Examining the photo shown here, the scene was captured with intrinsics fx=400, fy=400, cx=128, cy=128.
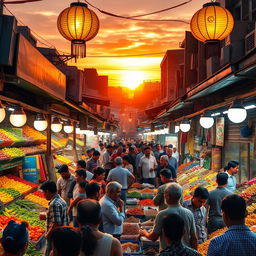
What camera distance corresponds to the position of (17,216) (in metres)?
8.71

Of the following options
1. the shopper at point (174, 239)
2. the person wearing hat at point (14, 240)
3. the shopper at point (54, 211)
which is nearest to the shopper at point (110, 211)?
the shopper at point (54, 211)

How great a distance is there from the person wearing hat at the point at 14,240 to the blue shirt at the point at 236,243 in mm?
1763

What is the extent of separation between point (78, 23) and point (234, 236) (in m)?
5.30

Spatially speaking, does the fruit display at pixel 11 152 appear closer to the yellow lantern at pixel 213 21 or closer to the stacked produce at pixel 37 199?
the stacked produce at pixel 37 199

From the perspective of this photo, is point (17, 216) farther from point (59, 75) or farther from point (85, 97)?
point (85, 97)

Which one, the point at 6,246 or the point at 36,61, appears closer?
the point at 6,246

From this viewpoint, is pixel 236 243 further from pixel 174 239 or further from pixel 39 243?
pixel 39 243

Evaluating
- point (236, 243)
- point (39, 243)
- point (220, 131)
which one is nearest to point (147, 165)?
point (220, 131)

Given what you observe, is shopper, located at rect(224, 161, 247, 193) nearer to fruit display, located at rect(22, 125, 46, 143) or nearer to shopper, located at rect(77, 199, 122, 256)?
shopper, located at rect(77, 199, 122, 256)

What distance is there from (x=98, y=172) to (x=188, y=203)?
8.28ft

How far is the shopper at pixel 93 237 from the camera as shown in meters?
3.84

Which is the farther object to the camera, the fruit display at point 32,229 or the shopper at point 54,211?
the fruit display at point 32,229

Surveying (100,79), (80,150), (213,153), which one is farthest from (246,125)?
(100,79)

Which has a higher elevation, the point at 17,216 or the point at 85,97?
the point at 85,97
